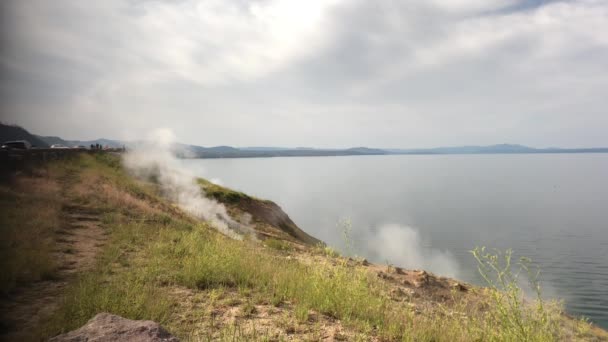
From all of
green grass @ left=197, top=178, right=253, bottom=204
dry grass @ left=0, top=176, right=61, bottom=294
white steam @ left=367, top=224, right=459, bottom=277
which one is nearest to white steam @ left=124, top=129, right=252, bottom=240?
green grass @ left=197, top=178, right=253, bottom=204

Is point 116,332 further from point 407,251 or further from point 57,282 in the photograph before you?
point 407,251

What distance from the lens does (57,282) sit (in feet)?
27.2

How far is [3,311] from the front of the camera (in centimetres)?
643

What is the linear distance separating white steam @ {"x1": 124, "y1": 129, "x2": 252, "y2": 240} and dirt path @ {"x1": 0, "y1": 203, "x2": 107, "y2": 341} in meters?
8.49

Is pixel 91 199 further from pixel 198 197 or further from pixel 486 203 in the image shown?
pixel 486 203

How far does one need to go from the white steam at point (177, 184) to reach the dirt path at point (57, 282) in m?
8.49

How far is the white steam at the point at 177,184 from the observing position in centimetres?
2628

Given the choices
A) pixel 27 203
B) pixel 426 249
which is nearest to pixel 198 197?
pixel 27 203

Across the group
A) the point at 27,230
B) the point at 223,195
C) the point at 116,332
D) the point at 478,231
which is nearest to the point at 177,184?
the point at 223,195

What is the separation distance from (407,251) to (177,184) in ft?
112

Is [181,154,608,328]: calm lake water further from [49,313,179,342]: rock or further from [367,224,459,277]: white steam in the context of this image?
[49,313,179,342]: rock

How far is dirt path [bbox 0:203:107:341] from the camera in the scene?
5.85m

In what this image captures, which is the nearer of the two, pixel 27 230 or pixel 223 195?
pixel 27 230

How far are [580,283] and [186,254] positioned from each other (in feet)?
126
